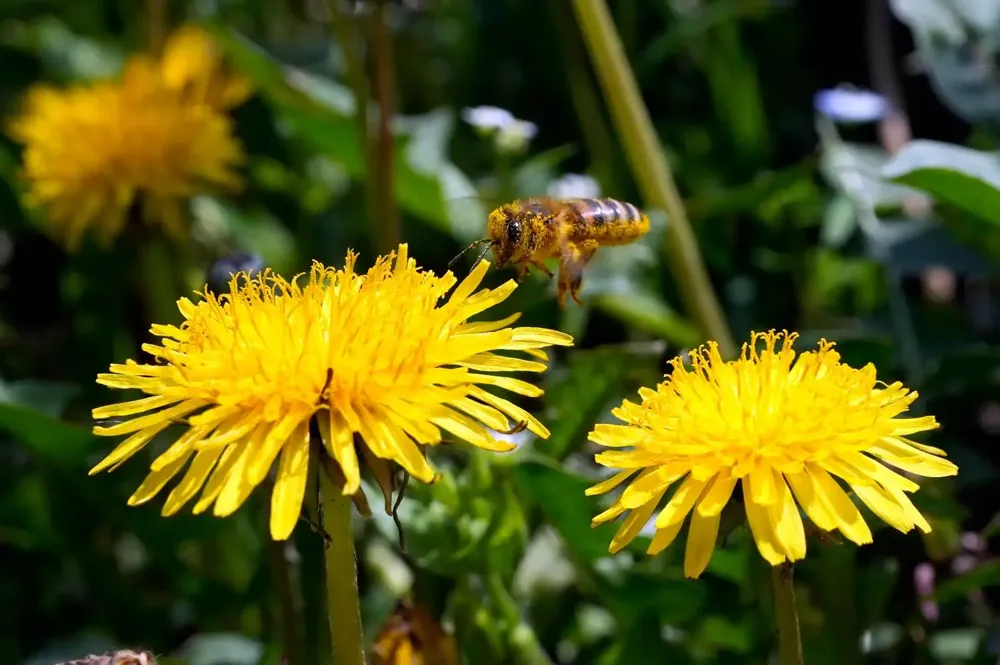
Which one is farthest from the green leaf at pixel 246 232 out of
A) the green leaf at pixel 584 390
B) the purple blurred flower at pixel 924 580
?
the purple blurred flower at pixel 924 580

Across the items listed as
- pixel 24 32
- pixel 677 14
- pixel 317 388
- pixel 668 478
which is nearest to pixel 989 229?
pixel 677 14

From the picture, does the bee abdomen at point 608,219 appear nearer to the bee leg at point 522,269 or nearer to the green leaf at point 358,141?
the bee leg at point 522,269

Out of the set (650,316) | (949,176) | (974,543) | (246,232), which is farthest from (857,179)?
(246,232)

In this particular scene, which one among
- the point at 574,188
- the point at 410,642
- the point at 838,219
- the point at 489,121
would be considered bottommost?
the point at 410,642

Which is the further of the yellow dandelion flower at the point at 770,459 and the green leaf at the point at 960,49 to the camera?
the green leaf at the point at 960,49

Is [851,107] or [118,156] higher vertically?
[118,156]

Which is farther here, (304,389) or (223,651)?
(223,651)

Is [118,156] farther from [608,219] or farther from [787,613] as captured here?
[787,613]
